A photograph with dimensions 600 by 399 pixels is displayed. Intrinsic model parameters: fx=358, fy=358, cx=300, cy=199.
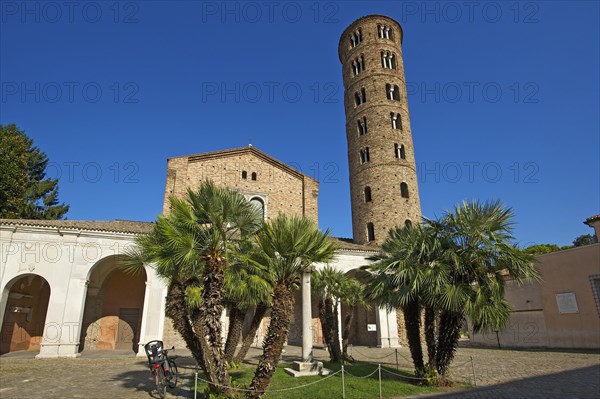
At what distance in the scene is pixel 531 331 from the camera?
21.8m

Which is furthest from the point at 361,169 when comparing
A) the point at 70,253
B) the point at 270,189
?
the point at 70,253

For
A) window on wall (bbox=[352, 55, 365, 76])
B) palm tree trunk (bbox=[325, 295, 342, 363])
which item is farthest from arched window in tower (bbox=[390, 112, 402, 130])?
palm tree trunk (bbox=[325, 295, 342, 363])

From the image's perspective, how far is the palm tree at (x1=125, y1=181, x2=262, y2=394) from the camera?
26.4ft

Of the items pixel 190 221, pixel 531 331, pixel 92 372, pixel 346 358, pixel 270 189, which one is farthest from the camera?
pixel 270 189

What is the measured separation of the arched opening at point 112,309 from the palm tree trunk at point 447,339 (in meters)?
17.8

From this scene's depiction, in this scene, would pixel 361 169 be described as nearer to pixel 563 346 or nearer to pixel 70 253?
pixel 563 346

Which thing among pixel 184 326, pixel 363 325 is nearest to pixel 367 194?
pixel 363 325

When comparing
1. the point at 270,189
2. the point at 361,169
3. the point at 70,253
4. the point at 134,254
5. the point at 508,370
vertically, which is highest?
the point at 361,169

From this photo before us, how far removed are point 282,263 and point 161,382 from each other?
437cm

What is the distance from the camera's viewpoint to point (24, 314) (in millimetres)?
20594

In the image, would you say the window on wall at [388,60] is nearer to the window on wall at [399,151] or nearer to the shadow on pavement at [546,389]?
the window on wall at [399,151]

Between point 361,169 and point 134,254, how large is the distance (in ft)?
70.2

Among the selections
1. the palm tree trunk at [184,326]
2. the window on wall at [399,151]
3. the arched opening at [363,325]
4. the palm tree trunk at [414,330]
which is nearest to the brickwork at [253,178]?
the window on wall at [399,151]

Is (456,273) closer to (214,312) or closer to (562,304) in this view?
(214,312)
